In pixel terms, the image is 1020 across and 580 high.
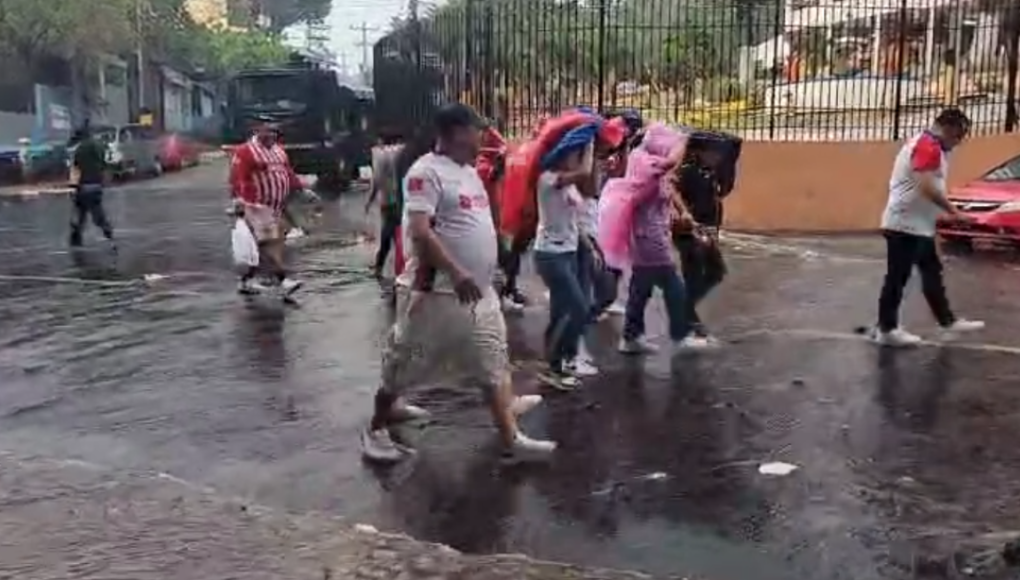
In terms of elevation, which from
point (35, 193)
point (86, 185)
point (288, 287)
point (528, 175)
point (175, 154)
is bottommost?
point (35, 193)

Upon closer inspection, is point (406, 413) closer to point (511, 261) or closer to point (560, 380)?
point (560, 380)

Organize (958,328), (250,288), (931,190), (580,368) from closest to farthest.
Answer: (580,368)
(931,190)
(958,328)
(250,288)

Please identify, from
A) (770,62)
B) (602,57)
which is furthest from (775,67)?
(602,57)

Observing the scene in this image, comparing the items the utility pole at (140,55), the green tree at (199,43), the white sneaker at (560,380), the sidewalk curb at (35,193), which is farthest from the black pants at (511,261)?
the green tree at (199,43)

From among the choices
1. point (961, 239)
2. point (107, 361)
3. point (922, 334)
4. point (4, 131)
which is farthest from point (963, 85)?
point (4, 131)

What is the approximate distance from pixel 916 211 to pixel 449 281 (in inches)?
167

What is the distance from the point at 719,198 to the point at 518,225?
1952 millimetres

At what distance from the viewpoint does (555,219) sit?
7816mm

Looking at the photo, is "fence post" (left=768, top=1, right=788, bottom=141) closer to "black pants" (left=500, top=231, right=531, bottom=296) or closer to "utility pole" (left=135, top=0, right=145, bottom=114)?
"black pants" (left=500, top=231, right=531, bottom=296)

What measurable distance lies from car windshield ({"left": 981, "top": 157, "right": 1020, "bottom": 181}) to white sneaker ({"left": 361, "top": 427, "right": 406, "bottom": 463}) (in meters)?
11.8

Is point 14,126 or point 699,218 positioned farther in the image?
point 14,126

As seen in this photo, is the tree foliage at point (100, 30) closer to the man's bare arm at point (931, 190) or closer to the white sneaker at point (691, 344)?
the white sneaker at point (691, 344)

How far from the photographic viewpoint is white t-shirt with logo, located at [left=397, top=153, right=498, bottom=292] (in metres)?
5.86

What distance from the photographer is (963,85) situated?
18516 millimetres
